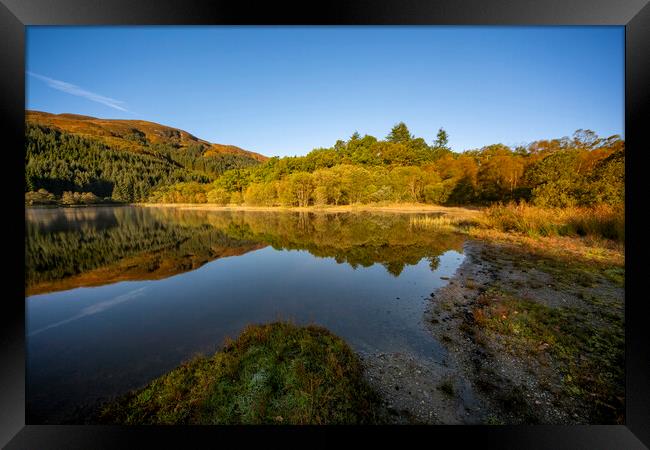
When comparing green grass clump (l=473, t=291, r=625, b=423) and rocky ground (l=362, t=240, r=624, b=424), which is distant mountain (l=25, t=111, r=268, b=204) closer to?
rocky ground (l=362, t=240, r=624, b=424)

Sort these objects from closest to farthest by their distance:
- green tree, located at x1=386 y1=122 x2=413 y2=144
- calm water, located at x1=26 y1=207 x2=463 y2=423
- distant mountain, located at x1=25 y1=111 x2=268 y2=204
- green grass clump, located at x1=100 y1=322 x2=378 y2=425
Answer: green grass clump, located at x1=100 y1=322 x2=378 y2=425 → calm water, located at x1=26 y1=207 x2=463 y2=423 → distant mountain, located at x1=25 y1=111 x2=268 y2=204 → green tree, located at x1=386 y1=122 x2=413 y2=144

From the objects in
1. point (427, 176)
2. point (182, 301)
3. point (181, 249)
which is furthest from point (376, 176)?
point (182, 301)

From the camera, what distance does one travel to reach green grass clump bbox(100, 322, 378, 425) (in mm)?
2674

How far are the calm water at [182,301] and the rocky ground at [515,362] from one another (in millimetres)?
576

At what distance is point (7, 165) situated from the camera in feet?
6.63

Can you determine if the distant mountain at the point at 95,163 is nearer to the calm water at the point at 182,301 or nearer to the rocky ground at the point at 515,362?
the calm water at the point at 182,301

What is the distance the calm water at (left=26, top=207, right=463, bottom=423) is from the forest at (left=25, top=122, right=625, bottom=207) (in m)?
2.86

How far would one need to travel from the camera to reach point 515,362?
3.63 metres

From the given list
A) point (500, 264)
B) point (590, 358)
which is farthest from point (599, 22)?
point (500, 264)

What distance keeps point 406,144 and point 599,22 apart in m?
47.2

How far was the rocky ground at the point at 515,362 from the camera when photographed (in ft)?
9.14

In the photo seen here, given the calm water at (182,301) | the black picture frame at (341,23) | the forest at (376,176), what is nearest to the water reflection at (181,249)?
the calm water at (182,301)

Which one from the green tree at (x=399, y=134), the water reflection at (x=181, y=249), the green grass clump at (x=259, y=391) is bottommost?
the green grass clump at (x=259, y=391)

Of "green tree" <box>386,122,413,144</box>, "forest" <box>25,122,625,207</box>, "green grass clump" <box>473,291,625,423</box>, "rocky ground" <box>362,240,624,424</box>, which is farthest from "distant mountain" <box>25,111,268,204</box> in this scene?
"green tree" <box>386,122,413,144</box>
